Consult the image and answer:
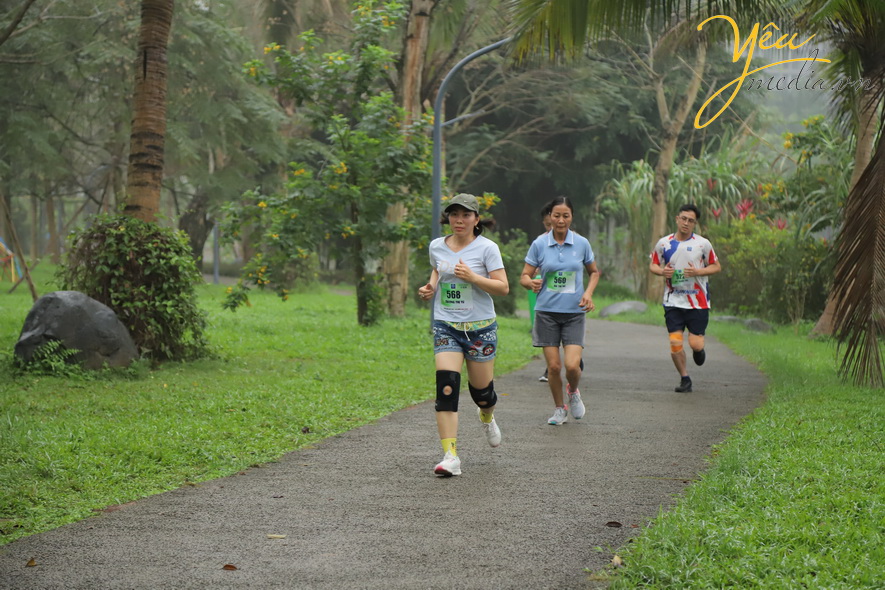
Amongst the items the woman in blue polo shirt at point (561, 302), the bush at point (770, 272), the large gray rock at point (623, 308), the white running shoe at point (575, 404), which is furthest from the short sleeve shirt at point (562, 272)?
the large gray rock at point (623, 308)

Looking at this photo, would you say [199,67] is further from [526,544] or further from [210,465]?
[526,544]

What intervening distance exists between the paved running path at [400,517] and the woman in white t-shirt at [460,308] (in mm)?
497

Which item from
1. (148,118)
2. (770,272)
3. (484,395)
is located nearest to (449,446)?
(484,395)

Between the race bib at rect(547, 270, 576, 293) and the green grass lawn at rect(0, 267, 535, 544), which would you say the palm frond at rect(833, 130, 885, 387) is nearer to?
the race bib at rect(547, 270, 576, 293)

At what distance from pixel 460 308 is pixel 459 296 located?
8 cm

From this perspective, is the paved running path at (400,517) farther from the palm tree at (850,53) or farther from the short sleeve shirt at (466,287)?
the palm tree at (850,53)

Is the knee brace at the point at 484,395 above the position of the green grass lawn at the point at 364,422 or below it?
above

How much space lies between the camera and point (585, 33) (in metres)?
11.2

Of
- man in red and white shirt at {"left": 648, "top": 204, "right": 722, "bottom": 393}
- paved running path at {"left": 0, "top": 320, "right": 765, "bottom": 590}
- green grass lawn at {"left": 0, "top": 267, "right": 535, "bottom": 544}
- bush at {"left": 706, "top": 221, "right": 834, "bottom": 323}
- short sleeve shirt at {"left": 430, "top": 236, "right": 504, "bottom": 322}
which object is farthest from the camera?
bush at {"left": 706, "top": 221, "right": 834, "bottom": 323}

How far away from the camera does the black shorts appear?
1079 centimetres

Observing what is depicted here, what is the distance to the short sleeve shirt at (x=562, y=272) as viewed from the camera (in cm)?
865

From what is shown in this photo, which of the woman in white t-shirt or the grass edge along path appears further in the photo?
the woman in white t-shirt

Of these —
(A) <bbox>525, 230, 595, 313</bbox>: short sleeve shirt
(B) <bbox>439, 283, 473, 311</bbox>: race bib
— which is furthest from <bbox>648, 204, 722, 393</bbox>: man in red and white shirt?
(B) <bbox>439, 283, 473, 311</bbox>: race bib

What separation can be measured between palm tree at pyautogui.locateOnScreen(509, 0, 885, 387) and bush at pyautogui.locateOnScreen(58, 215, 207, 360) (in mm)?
4572
